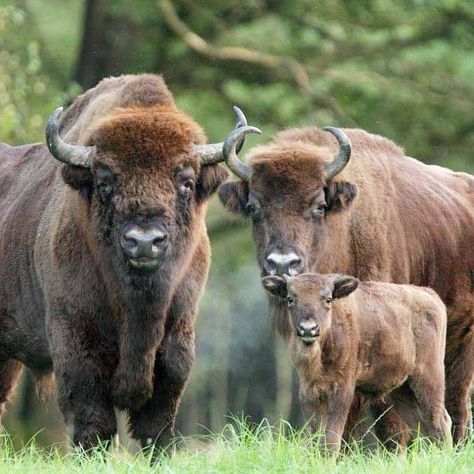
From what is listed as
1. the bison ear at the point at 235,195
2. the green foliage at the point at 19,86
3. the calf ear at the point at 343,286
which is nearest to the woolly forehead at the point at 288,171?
the bison ear at the point at 235,195

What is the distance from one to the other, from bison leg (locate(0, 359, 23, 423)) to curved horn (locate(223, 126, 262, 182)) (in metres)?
2.78

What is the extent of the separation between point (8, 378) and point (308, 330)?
4120 millimetres

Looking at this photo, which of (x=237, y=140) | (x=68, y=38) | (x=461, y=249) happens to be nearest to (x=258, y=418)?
(x=68, y=38)

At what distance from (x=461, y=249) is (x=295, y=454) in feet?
14.7

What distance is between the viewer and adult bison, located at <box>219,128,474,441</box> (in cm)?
1067

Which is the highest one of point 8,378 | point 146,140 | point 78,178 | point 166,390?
point 146,140

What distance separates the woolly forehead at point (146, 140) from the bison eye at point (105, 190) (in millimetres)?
143

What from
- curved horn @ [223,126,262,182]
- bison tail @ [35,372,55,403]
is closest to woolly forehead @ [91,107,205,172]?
curved horn @ [223,126,262,182]

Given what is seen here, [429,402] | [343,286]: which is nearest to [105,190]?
[343,286]

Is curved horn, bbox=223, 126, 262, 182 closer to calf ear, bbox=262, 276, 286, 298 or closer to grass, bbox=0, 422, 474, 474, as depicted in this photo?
calf ear, bbox=262, 276, 286, 298

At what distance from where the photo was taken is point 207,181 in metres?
10.2

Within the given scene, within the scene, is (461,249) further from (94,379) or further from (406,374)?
(94,379)

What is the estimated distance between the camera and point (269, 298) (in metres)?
11.0

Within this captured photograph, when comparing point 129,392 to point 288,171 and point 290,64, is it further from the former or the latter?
point 290,64
